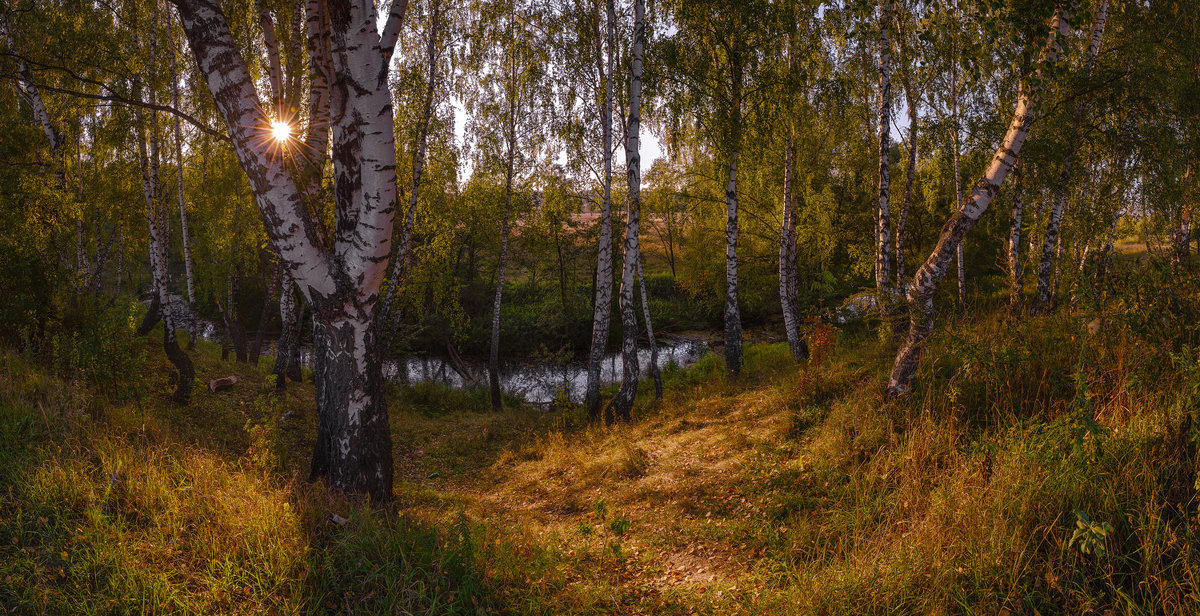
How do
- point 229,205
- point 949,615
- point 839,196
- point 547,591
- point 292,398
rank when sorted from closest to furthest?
1. point 949,615
2. point 547,591
3. point 292,398
4. point 229,205
5. point 839,196

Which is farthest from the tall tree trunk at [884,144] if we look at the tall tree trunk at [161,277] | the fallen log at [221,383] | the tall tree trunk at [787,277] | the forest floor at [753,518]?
the fallen log at [221,383]

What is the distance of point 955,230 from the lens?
5.22 meters

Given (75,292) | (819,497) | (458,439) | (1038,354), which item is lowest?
(458,439)

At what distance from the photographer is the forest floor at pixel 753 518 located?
119 inches

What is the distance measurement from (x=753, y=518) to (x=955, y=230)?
3.49 m

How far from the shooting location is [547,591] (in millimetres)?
3684

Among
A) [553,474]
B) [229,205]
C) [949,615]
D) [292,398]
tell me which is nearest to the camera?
[949,615]

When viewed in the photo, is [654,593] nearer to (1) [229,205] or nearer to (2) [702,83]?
(2) [702,83]

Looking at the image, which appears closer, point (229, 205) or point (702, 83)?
point (702, 83)

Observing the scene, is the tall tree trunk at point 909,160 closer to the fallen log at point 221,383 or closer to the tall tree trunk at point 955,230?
the tall tree trunk at point 955,230

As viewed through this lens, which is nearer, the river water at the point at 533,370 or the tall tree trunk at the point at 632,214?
the tall tree trunk at the point at 632,214

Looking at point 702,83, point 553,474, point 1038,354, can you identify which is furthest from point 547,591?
point 702,83

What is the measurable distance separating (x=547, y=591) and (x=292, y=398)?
998 centimetres

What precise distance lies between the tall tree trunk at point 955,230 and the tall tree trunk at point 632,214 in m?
4.78
